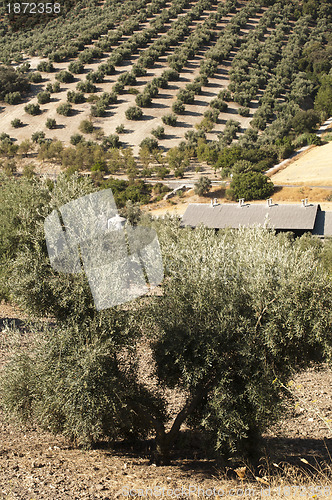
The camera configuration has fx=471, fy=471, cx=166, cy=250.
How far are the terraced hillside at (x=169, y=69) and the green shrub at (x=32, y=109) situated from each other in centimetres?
59

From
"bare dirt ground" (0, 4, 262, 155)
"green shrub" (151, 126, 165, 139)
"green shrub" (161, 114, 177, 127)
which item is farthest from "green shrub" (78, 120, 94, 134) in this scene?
"green shrub" (161, 114, 177, 127)

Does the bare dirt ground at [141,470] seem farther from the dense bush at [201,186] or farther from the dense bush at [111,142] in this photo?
the dense bush at [111,142]

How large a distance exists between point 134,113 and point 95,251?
62310mm

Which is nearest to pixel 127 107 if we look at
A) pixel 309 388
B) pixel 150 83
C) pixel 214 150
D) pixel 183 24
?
pixel 150 83

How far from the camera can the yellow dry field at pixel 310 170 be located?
52125 millimetres

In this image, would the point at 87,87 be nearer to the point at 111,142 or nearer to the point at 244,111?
the point at 111,142

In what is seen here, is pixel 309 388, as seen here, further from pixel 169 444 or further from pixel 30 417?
pixel 30 417

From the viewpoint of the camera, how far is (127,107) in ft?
236

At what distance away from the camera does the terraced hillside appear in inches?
2689

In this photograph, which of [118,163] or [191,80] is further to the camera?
[191,80]

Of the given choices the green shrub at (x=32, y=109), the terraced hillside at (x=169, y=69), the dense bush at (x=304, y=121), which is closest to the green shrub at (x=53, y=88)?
the terraced hillside at (x=169, y=69)

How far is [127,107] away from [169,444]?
6727 centimetres

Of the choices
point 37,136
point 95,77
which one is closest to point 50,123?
point 37,136

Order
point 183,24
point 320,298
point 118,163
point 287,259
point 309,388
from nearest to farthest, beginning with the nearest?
1. point 320,298
2. point 287,259
3. point 309,388
4. point 118,163
5. point 183,24
